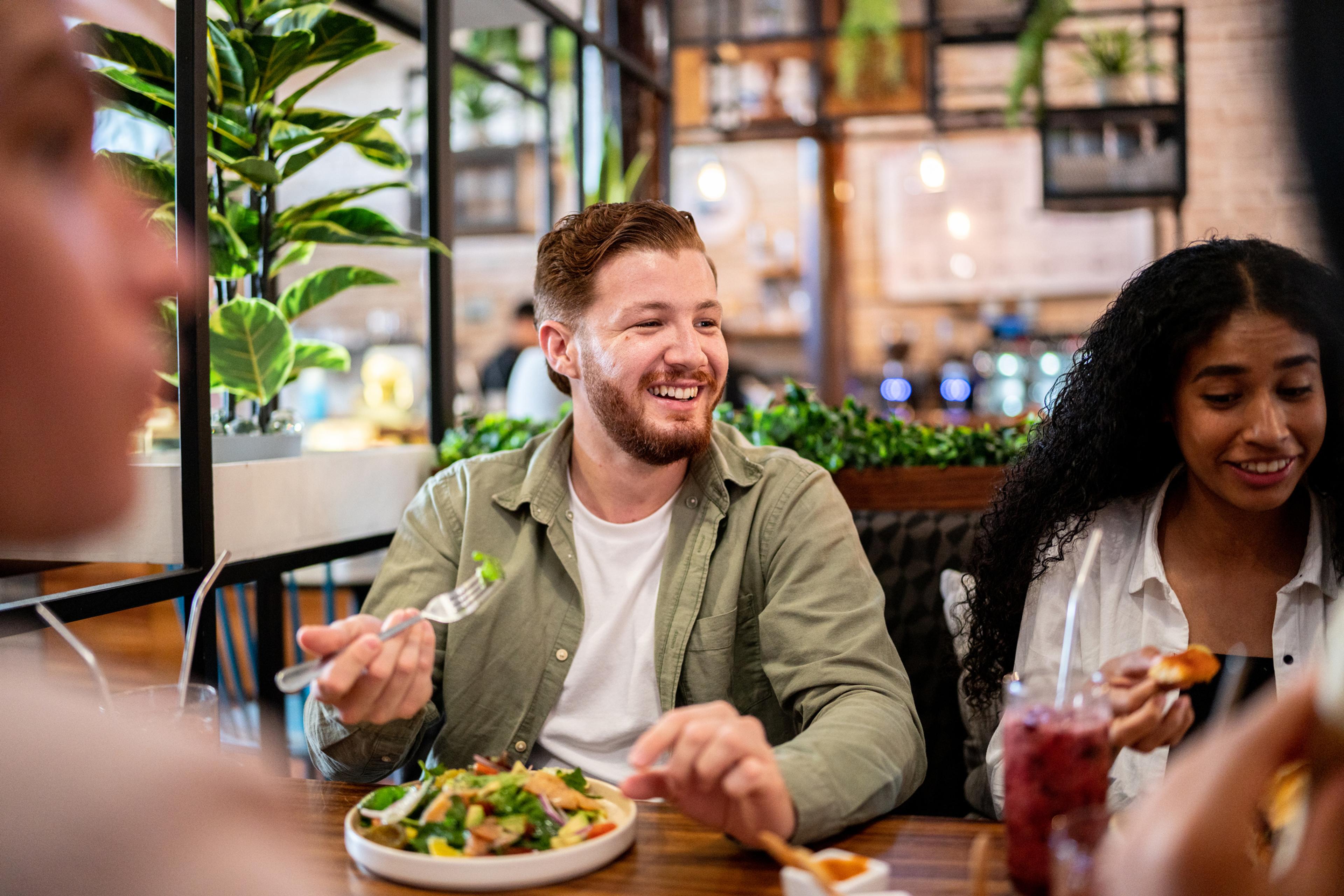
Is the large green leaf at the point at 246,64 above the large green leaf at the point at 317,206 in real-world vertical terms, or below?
above

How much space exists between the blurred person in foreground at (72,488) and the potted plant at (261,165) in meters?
1.56

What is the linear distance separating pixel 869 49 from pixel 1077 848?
5406 mm

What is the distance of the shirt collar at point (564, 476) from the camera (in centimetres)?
178

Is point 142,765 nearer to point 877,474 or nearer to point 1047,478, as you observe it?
point 1047,478

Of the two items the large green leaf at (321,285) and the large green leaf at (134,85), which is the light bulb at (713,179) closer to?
the large green leaf at (321,285)

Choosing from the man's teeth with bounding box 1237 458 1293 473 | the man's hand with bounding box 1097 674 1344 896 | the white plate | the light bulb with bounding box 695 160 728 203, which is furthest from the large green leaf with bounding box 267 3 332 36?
the light bulb with bounding box 695 160 728 203

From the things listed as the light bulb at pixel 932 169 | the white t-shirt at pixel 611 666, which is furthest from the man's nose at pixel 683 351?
the light bulb at pixel 932 169

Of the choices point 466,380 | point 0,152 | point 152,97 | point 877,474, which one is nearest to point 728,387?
point 466,380

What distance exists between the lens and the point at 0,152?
472mm

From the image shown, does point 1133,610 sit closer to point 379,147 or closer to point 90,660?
point 90,660

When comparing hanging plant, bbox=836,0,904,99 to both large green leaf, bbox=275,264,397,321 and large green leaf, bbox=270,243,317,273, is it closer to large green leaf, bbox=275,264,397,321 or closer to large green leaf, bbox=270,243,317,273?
large green leaf, bbox=270,243,317,273

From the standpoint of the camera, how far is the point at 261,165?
211 cm

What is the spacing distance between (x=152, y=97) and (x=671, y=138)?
3.20 metres

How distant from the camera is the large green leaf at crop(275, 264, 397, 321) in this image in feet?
7.75
